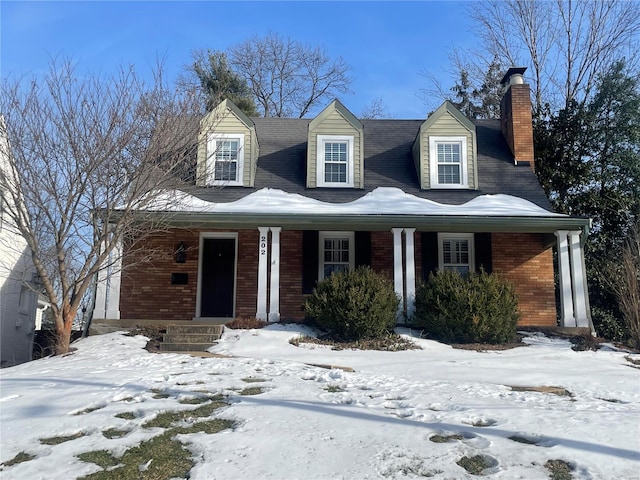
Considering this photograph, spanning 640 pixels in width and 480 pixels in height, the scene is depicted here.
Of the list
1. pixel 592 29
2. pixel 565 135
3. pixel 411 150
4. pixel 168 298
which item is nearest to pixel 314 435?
pixel 168 298

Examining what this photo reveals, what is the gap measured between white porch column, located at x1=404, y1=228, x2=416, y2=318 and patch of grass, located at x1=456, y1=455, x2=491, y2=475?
7.32m

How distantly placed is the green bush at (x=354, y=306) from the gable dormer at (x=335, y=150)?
143 inches

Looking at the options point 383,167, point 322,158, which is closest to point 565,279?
point 383,167

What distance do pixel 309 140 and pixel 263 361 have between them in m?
7.14

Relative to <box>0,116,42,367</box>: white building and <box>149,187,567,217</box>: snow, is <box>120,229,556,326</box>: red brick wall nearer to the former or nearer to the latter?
<box>149,187,567,217</box>: snow

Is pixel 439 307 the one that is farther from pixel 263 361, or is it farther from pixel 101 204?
pixel 101 204

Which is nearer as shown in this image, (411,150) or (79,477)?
(79,477)

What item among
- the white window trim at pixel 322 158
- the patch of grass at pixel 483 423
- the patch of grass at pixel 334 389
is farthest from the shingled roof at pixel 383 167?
the patch of grass at pixel 483 423

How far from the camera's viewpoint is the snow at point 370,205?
12156 millimetres

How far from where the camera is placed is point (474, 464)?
4277 mm

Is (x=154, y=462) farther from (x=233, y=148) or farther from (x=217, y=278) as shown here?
(x=233, y=148)

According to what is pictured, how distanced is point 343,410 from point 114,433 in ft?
7.26

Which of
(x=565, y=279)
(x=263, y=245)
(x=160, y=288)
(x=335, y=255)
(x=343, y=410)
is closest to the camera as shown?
(x=343, y=410)

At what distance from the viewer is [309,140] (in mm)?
14273
